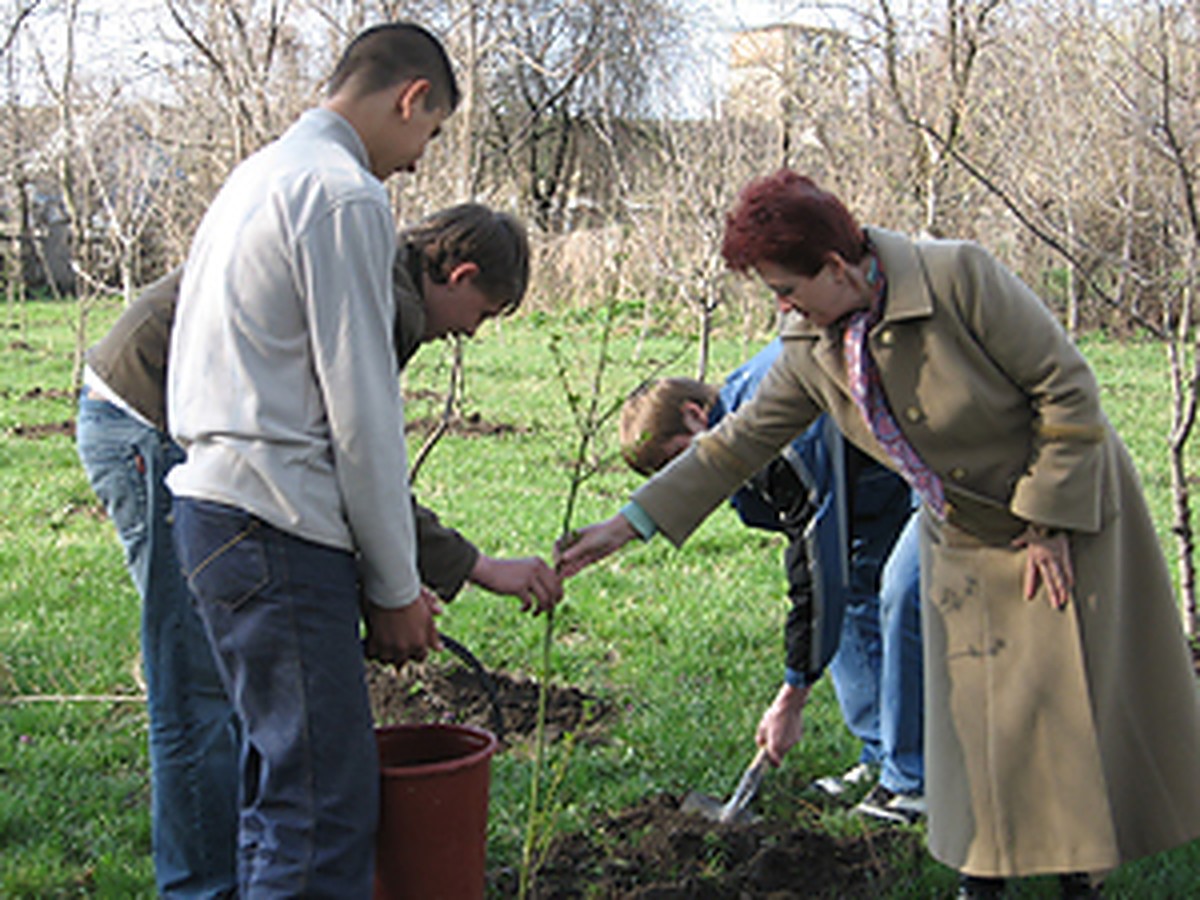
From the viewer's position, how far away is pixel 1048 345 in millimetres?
2596

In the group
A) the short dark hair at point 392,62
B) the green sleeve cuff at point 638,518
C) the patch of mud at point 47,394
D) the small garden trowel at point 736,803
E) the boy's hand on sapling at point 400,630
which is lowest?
the small garden trowel at point 736,803

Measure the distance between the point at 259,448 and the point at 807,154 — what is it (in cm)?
1216

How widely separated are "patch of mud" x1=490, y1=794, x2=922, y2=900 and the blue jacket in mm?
435

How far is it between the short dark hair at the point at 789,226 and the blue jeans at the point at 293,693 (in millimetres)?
1030

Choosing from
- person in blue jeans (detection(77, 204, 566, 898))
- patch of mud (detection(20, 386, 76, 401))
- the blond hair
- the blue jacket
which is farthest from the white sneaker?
patch of mud (detection(20, 386, 76, 401))

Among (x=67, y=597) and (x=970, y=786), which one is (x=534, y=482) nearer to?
(x=67, y=597)

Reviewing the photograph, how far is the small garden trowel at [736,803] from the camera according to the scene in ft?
11.6

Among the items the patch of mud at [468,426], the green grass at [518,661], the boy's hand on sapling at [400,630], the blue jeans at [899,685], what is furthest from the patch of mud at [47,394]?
the boy's hand on sapling at [400,630]

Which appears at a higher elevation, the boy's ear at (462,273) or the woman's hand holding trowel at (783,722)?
the boy's ear at (462,273)

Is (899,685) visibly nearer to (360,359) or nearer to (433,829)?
(433,829)

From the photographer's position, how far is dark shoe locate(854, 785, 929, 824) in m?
3.55

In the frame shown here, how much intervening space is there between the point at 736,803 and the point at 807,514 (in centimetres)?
83

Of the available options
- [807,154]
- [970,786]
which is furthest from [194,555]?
[807,154]

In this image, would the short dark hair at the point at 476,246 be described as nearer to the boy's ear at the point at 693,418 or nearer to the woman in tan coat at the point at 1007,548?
the woman in tan coat at the point at 1007,548
